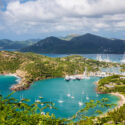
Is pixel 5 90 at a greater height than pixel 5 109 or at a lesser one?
lesser

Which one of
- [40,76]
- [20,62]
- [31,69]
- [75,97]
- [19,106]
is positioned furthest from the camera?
[20,62]

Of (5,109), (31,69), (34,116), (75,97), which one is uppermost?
(5,109)

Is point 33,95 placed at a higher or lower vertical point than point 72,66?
lower

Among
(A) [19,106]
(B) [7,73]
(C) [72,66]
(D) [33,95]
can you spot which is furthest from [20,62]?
(A) [19,106]

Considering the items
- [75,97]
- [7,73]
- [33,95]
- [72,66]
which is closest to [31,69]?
[7,73]

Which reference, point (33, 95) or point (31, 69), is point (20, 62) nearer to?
point (31, 69)

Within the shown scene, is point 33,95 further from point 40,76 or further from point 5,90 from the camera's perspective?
point 40,76

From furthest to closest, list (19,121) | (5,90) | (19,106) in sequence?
(5,90) → (19,106) → (19,121)

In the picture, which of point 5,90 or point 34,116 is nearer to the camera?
point 34,116

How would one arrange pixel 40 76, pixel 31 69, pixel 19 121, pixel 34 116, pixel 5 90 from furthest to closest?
pixel 31 69 < pixel 40 76 < pixel 5 90 < pixel 34 116 < pixel 19 121
